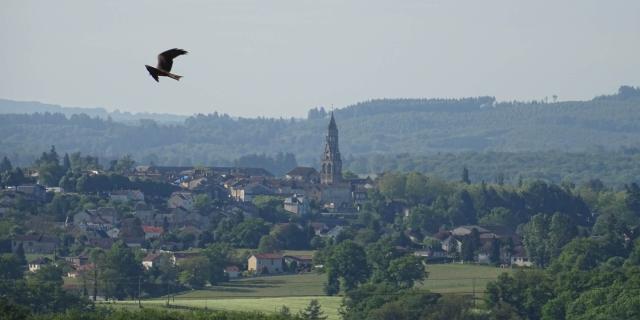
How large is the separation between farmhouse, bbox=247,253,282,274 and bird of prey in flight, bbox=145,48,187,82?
78.2 m

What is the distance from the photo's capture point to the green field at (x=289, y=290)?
83.0m

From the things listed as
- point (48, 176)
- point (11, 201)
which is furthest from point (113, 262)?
point (48, 176)

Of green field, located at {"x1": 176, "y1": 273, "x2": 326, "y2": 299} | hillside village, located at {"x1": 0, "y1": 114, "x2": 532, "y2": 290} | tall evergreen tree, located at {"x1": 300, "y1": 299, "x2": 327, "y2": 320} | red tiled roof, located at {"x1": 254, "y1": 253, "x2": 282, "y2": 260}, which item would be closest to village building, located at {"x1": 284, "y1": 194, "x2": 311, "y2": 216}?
hillside village, located at {"x1": 0, "y1": 114, "x2": 532, "y2": 290}

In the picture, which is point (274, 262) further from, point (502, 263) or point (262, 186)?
point (262, 186)

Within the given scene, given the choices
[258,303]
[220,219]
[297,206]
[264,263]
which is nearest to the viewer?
[258,303]

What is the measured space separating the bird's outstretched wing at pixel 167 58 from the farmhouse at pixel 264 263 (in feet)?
257

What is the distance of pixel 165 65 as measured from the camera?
27453mm

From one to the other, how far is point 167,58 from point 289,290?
66.0 m

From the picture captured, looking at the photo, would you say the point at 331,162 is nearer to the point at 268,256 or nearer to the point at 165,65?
the point at 268,256

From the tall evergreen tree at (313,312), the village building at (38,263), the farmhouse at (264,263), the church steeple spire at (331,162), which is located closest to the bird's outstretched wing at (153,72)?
the tall evergreen tree at (313,312)

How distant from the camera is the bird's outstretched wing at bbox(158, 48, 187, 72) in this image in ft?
89.3

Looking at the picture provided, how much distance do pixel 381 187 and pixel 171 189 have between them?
16228 millimetres

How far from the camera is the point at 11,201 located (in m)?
132

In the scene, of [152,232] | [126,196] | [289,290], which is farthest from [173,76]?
[126,196]
